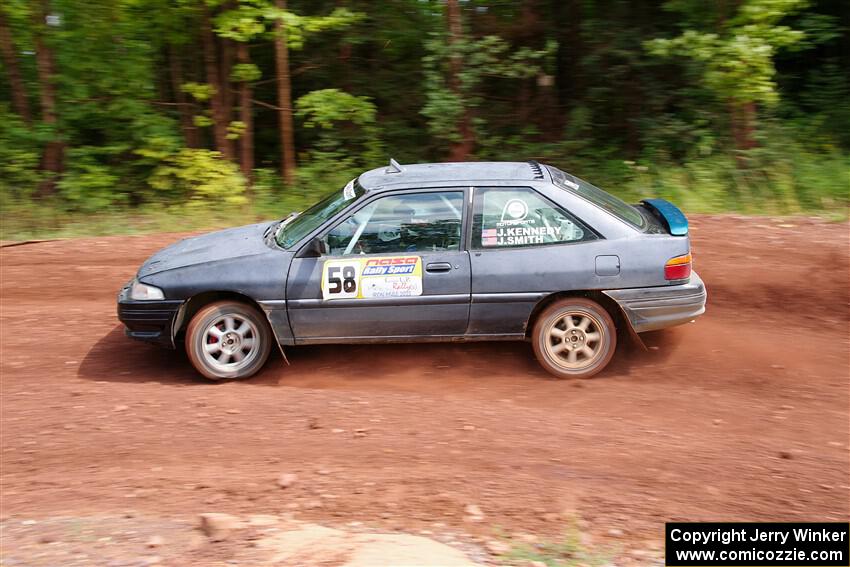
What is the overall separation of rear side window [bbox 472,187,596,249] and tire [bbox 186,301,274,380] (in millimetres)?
1851

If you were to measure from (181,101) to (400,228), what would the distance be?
8.86 meters

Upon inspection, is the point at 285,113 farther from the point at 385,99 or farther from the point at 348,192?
the point at 348,192

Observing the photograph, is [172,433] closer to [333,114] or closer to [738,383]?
[738,383]

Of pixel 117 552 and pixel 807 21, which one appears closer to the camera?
pixel 117 552

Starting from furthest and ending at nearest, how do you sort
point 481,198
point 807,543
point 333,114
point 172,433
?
point 333,114 < point 481,198 < point 172,433 < point 807,543

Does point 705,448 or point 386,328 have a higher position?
point 386,328

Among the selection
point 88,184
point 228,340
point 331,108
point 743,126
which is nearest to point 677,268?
point 228,340

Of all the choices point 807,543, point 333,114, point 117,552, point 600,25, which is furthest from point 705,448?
point 600,25

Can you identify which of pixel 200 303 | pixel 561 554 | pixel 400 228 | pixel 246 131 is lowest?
pixel 561 554

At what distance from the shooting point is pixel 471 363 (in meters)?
6.63

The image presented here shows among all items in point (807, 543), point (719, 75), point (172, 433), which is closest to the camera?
point (807, 543)

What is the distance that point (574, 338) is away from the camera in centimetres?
624

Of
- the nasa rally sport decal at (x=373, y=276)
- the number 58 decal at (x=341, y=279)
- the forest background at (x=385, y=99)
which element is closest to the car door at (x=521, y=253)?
the nasa rally sport decal at (x=373, y=276)

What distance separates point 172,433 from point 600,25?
10705 millimetres
